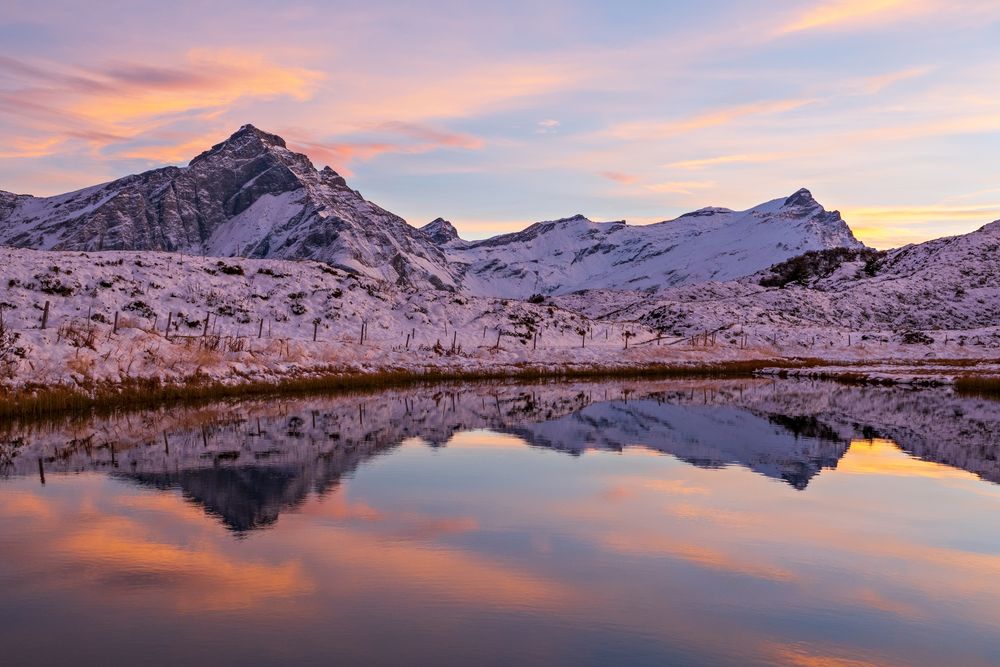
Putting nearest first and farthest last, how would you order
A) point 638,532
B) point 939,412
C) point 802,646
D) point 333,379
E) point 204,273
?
1. point 802,646
2. point 638,532
3. point 939,412
4. point 333,379
5. point 204,273

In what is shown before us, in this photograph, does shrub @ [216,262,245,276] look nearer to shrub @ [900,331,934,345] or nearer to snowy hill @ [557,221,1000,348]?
snowy hill @ [557,221,1000,348]

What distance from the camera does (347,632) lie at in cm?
1126

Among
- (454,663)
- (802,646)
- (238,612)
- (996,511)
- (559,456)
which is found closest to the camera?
(454,663)

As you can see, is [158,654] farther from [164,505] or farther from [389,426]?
[389,426]

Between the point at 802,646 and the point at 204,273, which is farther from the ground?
the point at 204,273

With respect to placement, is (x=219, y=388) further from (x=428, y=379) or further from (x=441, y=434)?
(x=428, y=379)

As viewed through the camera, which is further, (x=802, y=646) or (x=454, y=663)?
(x=802, y=646)

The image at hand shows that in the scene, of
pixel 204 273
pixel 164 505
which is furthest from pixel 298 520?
pixel 204 273

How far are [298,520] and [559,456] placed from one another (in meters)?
11.3

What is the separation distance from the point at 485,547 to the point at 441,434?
1543cm

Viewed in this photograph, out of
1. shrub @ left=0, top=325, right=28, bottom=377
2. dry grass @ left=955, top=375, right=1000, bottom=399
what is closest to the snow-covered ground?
shrub @ left=0, top=325, right=28, bottom=377

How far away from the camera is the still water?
11.1 m

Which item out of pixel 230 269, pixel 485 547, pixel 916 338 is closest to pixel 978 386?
pixel 916 338

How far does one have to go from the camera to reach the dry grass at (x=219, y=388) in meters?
31.4
